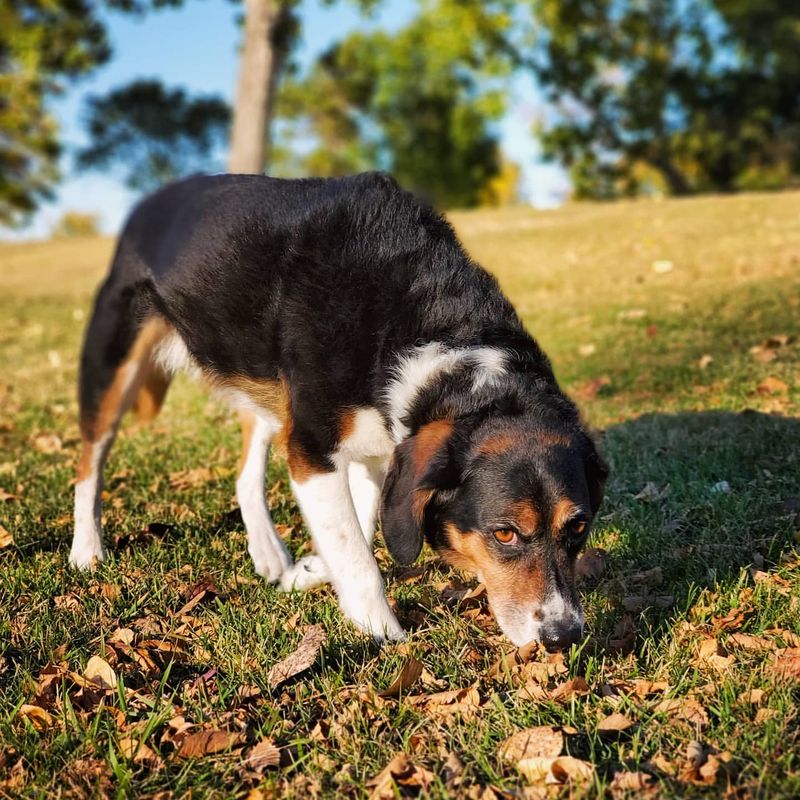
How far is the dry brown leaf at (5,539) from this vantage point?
173 inches

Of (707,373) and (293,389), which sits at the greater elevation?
(293,389)

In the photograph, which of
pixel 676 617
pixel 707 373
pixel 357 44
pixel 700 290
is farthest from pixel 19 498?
pixel 357 44

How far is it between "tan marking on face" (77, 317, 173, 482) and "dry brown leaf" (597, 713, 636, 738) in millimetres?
2953

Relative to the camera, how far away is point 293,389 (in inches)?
144

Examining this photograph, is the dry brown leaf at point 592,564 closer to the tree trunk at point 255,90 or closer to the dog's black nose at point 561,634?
the dog's black nose at point 561,634

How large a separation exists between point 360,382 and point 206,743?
1.47 meters

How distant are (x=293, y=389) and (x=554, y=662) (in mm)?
1518

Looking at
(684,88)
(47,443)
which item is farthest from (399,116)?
(47,443)

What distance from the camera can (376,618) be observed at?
3453 millimetres

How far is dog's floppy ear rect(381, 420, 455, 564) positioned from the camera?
3162 millimetres

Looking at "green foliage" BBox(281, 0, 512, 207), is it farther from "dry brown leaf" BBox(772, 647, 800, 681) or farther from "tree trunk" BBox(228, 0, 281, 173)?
"dry brown leaf" BBox(772, 647, 800, 681)

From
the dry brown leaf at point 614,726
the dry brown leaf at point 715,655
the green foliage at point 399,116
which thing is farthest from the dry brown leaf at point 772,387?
the green foliage at point 399,116

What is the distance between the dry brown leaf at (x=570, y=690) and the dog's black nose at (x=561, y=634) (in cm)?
13

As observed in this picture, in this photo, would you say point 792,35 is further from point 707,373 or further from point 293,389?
point 293,389
